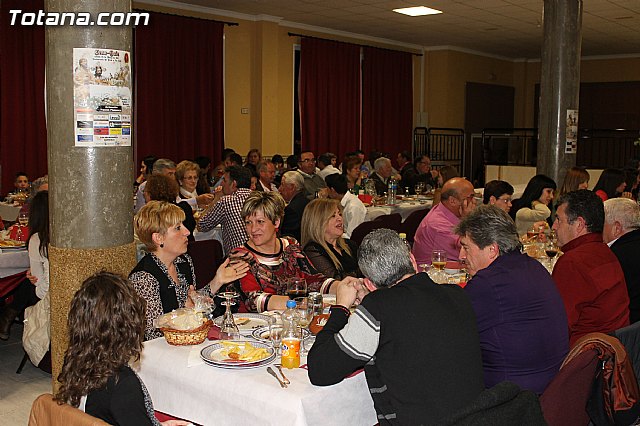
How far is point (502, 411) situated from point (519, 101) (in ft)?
58.1

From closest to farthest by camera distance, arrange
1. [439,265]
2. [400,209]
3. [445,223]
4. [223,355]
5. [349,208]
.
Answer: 1. [223,355]
2. [439,265]
3. [445,223]
4. [349,208]
5. [400,209]

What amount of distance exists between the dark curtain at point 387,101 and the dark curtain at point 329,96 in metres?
0.29

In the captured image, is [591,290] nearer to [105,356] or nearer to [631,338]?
[631,338]

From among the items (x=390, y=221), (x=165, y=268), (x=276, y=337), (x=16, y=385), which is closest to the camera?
(x=276, y=337)

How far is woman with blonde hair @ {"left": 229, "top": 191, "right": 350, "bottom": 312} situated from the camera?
12.4ft

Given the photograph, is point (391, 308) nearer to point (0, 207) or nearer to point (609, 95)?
point (0, 207)

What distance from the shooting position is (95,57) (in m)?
3.52

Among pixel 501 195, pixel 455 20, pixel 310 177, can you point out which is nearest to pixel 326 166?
pixel 310 177

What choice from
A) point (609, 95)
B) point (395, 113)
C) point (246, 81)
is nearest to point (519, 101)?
point (609, 95)

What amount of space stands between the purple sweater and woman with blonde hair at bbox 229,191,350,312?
1.24 metres

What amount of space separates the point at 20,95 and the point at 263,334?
7.19 metres

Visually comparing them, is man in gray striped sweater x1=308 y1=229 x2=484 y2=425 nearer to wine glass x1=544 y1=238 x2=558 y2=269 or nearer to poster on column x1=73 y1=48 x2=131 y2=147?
poster on column x1=73 y1=48 x2=131 y2=147

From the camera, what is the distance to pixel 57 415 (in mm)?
1957

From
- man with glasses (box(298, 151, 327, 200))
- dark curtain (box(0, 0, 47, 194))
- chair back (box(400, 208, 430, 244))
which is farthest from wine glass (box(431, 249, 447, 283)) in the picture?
dark curtain (box(0, 0, 47, 194))
